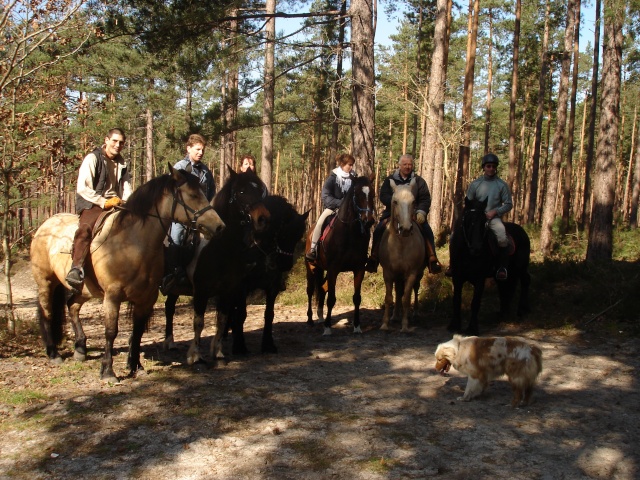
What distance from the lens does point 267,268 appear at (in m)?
7.90

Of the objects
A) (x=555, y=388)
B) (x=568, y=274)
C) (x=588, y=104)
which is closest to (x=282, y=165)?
(x=588, y=104)

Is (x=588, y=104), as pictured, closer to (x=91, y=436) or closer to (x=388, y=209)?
(x=388, y=209)

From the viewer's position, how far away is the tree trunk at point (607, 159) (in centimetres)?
1205

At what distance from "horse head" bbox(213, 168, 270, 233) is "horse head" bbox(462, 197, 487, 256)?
385cm

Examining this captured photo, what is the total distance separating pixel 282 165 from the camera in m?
57.2

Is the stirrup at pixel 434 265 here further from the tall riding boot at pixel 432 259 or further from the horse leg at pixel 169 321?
the horse leg at pixel 169 321

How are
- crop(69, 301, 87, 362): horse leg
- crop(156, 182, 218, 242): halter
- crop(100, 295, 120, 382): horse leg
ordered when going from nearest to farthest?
1. crop(156, 182, 218, 242): halter
2. crop(100, 295, 120, 382): horse leg
3. crop(69, 301, 87, 362): horse leg

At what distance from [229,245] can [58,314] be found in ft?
8.98

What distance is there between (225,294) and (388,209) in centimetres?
410

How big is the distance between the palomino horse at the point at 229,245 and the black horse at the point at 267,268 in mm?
216

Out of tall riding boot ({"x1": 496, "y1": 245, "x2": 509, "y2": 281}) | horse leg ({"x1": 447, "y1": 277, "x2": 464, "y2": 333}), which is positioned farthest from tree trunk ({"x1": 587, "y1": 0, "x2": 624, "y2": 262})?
horse leg ({"x1": 447, "y1": 277, "x2": 464, "y2": 333})

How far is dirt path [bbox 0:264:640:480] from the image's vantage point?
4.41m

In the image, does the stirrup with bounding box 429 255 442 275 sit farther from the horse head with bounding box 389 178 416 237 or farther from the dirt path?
the dirt path

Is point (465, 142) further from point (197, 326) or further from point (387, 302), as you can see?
point (197, 326)
